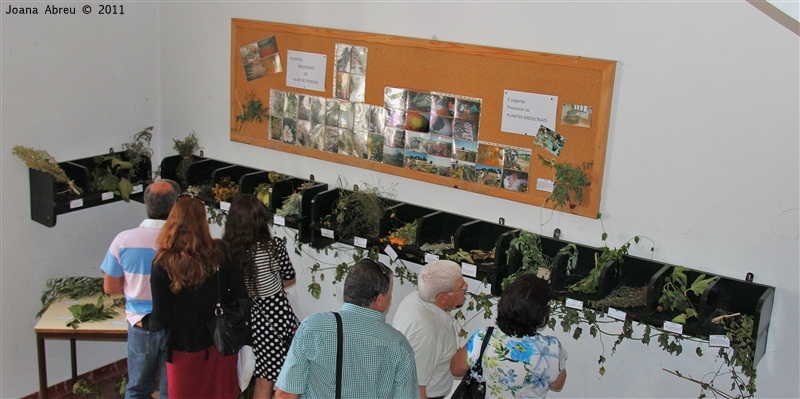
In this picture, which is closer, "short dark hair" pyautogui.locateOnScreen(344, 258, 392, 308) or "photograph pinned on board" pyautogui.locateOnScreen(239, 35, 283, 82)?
"short dark hair" pyautogui.locateOnScreen(344, 258, 392, 308)

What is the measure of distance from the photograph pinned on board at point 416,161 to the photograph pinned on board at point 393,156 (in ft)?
0.11

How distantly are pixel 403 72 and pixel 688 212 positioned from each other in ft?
6.04

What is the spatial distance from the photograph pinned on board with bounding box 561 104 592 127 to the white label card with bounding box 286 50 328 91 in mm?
1665

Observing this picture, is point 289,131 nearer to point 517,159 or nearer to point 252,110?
point 252,110

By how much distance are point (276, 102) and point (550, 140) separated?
6.65 ft

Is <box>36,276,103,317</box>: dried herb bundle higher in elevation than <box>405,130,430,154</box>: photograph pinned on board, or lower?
lower

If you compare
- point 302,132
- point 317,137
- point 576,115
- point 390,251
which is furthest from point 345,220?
point 576,115

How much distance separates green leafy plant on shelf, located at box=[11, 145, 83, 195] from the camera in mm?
5161

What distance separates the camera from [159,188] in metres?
4.10

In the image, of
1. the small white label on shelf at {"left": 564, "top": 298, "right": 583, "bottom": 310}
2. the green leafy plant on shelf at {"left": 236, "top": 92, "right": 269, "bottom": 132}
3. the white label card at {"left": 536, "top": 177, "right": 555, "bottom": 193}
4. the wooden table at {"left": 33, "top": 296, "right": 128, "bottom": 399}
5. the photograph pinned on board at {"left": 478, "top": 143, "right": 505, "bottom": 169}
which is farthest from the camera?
the green leafy plant on shelf at {"left": 236, "top": 92, "right": 269, "bottom": 132}

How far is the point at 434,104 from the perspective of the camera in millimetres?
4688

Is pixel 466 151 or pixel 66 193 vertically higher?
pixel 466 151

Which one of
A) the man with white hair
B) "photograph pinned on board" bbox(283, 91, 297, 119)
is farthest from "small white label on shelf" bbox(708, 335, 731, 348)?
"photograph pinned on board" bbox(283, 91, 297, 119)

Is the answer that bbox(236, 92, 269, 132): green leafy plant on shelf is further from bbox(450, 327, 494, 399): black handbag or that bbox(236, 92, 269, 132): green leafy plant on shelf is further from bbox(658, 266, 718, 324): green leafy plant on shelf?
bbox(658, 266, 718, 324): green leafy plant on shelf
